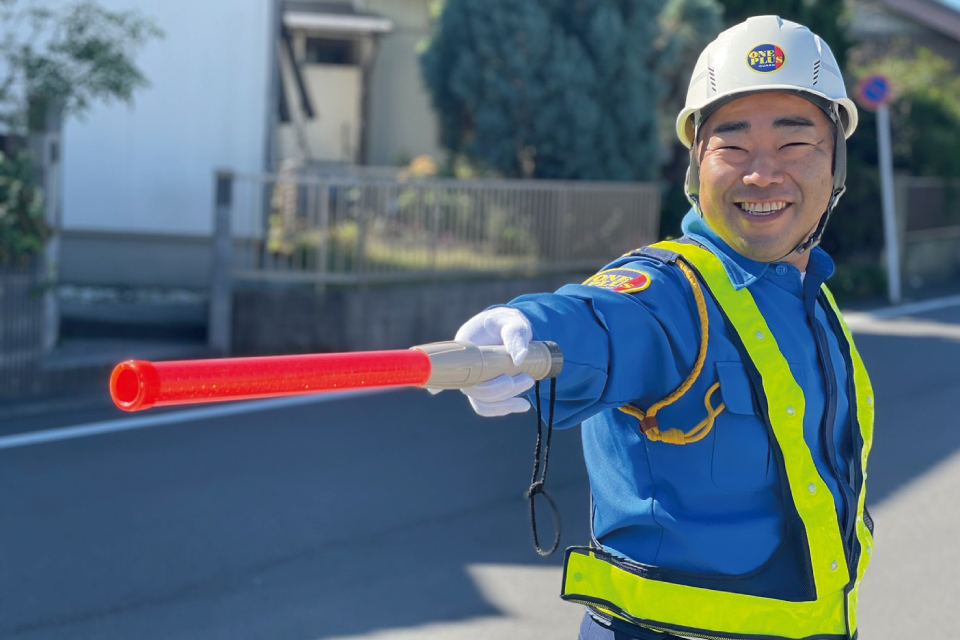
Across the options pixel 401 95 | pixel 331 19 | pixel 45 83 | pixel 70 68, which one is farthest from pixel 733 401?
pixel 401 95

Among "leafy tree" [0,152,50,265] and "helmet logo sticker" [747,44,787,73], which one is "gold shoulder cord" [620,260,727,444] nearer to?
"helmet logo sticker" [747,44,787,73]

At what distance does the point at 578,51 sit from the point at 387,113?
27.4 ft

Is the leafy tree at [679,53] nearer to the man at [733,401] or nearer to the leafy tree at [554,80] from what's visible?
the leafy tree at [554,80]

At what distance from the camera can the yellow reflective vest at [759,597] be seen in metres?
1.95

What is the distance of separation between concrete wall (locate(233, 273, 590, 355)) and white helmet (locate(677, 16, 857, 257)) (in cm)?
780

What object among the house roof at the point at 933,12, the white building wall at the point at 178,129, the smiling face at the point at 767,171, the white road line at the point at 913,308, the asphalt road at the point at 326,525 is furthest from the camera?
the house roof at the point at 933,12

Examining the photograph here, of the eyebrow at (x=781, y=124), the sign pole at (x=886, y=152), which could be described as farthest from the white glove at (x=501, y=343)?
the sign pole at (x=886, y=152)

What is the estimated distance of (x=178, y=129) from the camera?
12.7 m

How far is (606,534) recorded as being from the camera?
2.06 metres

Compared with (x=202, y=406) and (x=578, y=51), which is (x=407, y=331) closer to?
(x=202, y=406)

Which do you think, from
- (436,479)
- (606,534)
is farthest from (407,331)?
(606,534)

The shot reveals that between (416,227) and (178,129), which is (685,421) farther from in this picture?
(178,129)

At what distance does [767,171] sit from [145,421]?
21.3ft

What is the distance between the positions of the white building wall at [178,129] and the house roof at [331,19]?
22.5ft
